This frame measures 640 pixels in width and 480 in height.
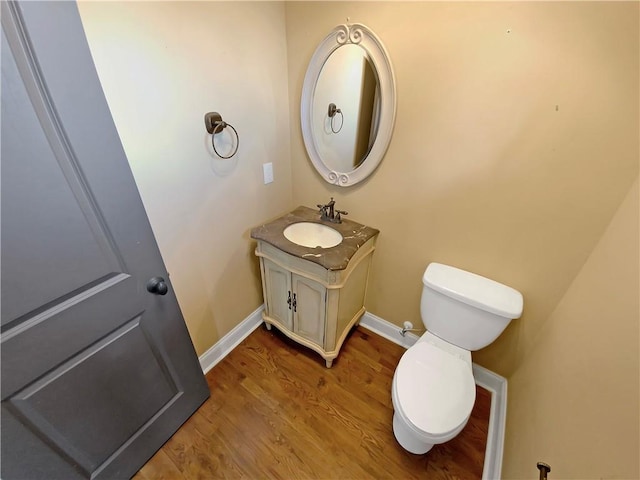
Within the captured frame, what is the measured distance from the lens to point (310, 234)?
161 cm

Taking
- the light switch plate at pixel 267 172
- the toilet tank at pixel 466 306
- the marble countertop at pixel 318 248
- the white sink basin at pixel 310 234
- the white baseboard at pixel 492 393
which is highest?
the light switch plate at pixel 267 172

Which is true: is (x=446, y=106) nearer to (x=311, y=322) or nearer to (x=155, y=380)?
(x=311, y=322)

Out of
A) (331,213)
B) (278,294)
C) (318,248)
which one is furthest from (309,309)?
(331,213)

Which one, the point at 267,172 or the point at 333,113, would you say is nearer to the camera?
the point at 333,113

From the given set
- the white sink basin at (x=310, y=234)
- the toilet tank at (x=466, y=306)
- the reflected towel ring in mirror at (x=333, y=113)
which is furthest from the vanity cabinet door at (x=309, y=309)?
the reflected towel ring in mirror at (x=333, y=113)

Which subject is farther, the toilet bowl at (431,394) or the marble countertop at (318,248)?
the marble countertop at (318,248)

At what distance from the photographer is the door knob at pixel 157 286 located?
0.93 meters

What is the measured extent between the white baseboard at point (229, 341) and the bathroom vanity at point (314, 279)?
0.12 m

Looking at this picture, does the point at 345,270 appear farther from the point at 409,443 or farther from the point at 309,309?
the point at 409,443

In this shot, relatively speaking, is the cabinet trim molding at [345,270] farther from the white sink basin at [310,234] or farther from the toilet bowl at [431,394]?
the toilet bowl at [431,394]

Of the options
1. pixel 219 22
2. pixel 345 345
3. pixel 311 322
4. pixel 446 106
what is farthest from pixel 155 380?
pixel 446 106

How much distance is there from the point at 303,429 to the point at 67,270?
4.01ft

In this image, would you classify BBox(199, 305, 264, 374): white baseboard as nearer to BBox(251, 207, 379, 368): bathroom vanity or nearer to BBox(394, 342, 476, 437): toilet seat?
BBox(251, 207, 379, 368): bathroom vanity

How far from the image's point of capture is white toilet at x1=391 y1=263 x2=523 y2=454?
1019 mm
